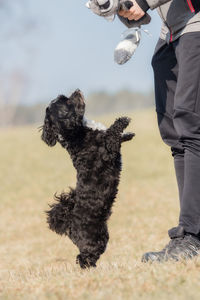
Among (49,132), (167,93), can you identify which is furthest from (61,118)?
(167,93)

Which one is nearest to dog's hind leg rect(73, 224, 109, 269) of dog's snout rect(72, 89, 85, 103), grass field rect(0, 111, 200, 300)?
grass field rect(0, 111, 200, 300)

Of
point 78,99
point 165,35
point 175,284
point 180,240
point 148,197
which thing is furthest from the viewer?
point 148,197

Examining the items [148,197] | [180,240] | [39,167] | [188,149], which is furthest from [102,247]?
[39,167]

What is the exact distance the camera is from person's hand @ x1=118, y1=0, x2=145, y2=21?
3568 mm

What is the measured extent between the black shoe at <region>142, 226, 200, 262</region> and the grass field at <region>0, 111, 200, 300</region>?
0.15 metres

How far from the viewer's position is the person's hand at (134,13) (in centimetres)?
357

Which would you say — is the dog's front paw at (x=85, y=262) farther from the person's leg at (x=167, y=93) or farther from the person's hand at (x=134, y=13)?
the person's hand at (x=134, y=13)

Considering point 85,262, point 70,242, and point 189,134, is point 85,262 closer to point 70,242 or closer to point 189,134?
point 189,134

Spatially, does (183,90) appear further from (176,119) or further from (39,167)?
(39,167)

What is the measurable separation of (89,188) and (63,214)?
38cm

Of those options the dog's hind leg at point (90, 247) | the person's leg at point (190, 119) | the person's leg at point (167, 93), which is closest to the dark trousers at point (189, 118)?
the person's leg at point (190, 119)

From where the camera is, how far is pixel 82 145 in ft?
13.5

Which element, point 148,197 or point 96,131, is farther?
point 148,197

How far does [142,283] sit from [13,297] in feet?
2.45
